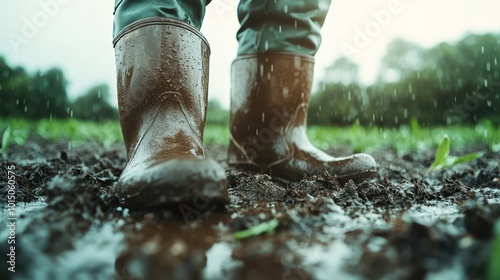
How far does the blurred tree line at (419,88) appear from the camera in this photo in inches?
786

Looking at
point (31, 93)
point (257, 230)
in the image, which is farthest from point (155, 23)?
point (31, 93)

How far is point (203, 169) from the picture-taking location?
3.41 ft

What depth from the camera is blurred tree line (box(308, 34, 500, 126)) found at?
1997cm

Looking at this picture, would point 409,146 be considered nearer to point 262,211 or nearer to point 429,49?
point 262,211

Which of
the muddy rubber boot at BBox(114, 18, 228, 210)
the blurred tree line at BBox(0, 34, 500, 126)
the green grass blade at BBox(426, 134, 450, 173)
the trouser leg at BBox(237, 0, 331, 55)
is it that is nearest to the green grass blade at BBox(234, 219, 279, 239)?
the muddy rubber boot at BBox(114, 18, 228, 210)

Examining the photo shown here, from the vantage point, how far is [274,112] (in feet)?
6.30

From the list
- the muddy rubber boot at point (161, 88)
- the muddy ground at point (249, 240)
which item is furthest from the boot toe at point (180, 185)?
the muddy rubber boot at point (161, 88)

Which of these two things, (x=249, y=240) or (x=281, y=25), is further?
(x=281, y=25)

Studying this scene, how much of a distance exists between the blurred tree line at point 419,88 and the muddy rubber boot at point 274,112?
61.1 ft

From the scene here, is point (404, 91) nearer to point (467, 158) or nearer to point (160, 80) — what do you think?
point (467, 158)

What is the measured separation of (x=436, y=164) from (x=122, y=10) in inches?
65.5

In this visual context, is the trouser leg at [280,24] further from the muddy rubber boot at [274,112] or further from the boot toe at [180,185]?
the boot toe at [180,185]

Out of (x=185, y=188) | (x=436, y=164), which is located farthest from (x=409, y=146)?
(x=185, y=188)

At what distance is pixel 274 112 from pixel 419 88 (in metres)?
20.7
